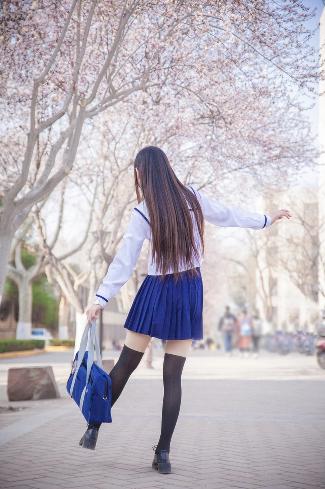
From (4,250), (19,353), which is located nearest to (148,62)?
(4,250)

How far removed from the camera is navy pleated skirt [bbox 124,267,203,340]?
15.9 feet

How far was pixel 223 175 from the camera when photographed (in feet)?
63.8

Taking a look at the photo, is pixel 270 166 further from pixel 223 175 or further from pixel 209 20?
pixel 209 20

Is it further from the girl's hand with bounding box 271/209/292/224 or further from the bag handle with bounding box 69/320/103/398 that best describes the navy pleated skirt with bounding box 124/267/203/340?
the girl's hand with bounding box 271/209/292/224

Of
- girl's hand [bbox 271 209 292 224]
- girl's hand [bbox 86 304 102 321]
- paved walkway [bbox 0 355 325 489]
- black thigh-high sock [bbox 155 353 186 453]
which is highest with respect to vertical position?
girl's hand [bbox 271 209 292 224]

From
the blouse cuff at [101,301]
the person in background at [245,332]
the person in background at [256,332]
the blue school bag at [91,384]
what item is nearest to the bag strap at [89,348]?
the blue school bag at [91,384]

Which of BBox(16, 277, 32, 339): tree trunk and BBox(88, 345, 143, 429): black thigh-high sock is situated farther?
BBox(16, 277, 32, 339): tree trunk

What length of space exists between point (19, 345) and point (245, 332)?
961cm

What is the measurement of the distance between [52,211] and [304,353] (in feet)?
41.0

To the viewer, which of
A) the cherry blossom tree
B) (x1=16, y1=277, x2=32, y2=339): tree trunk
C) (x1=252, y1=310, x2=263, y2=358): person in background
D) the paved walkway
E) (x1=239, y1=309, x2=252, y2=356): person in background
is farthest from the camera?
(x1=16, y1=277, x2=32, y2=339): tree trunk

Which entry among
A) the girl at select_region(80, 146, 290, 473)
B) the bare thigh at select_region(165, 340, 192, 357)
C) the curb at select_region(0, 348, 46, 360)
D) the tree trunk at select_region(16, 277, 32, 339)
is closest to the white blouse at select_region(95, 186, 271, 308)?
the girl at select_region(80, 146, 290, 473)

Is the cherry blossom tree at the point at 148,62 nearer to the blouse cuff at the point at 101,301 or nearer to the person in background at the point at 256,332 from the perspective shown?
the blouse cuff at the point at 101,301

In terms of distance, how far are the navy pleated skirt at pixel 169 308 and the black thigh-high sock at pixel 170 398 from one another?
6.8 inches

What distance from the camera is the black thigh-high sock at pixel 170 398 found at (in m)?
4.82
